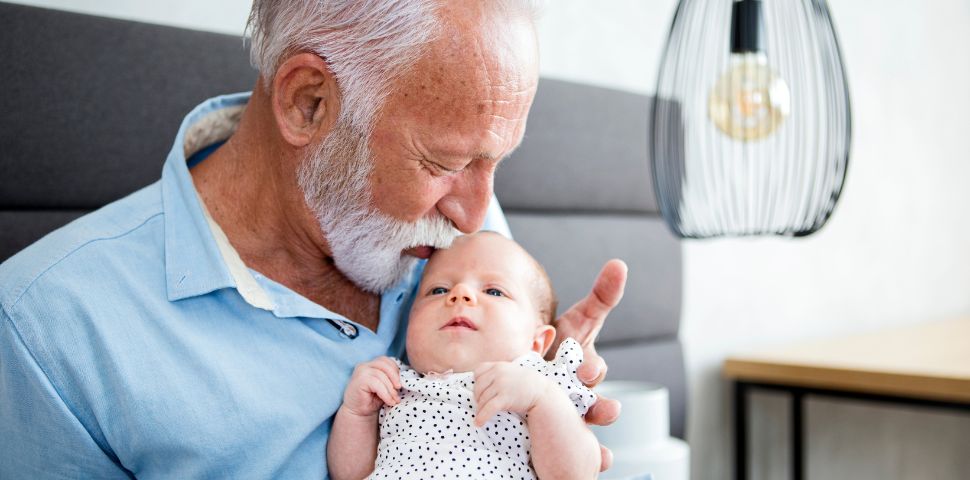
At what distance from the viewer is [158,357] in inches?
38.6

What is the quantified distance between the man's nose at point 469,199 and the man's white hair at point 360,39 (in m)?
0.14

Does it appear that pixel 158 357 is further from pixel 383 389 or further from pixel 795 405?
pixel 795 405

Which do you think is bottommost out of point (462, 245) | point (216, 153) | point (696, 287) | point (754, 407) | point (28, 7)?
point (754, 407)

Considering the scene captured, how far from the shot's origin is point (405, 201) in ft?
3.59

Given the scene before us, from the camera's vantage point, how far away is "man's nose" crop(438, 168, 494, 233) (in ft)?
3.65

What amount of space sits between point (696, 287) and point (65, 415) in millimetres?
1921

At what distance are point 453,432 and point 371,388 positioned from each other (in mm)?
114

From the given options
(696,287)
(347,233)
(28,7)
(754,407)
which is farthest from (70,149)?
(754,407)

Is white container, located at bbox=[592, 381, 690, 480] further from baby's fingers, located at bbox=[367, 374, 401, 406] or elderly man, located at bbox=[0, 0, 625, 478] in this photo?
baby's fingers, located at bbox=[367, 374, 401, 406]

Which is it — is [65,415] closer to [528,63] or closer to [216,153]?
[216,153]

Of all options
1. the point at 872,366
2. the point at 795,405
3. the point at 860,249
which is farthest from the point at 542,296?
the point at 860,249

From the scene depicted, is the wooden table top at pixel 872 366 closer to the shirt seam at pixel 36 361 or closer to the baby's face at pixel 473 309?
the baby's face at pixel 473 309

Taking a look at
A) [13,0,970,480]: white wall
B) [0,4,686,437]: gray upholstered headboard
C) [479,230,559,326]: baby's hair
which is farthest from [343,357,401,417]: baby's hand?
[13,0,970,480]: white wall

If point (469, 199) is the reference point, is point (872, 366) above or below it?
below
